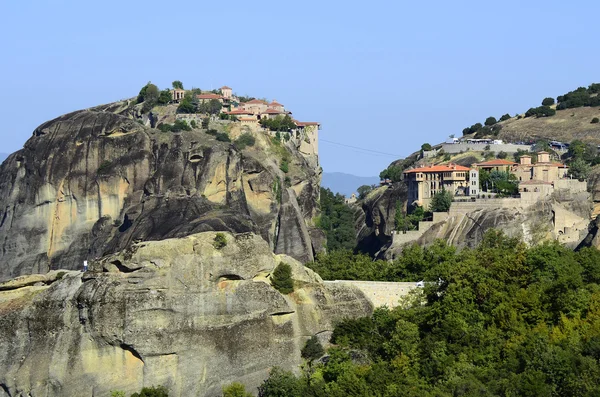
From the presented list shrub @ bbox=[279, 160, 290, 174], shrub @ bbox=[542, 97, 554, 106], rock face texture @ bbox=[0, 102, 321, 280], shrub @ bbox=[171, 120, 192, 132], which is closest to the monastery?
rock face texture @ bbox=[0, 102, 321, 280]

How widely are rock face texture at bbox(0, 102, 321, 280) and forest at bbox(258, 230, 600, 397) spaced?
206 feet

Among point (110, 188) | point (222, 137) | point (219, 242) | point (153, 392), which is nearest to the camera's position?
point (153, 392)

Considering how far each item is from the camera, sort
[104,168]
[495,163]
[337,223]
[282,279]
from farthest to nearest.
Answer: [337,223] < [104,168] < [495,163] < [282,279]

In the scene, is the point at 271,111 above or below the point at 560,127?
above

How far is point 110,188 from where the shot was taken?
136m

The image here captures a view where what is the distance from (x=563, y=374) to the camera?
2222 inches

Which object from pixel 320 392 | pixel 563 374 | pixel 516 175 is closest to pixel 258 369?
pixel 320 392

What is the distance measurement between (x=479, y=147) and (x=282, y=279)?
74.2 meters

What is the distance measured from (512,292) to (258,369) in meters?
10.7

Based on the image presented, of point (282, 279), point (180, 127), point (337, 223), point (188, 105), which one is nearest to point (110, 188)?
point (180, 127)

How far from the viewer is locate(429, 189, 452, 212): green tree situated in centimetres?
11656

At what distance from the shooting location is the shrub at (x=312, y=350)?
6531 centimetres

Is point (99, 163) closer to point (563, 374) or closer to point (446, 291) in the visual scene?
point (446, 291)

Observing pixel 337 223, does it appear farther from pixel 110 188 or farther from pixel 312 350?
pixel 312 350
